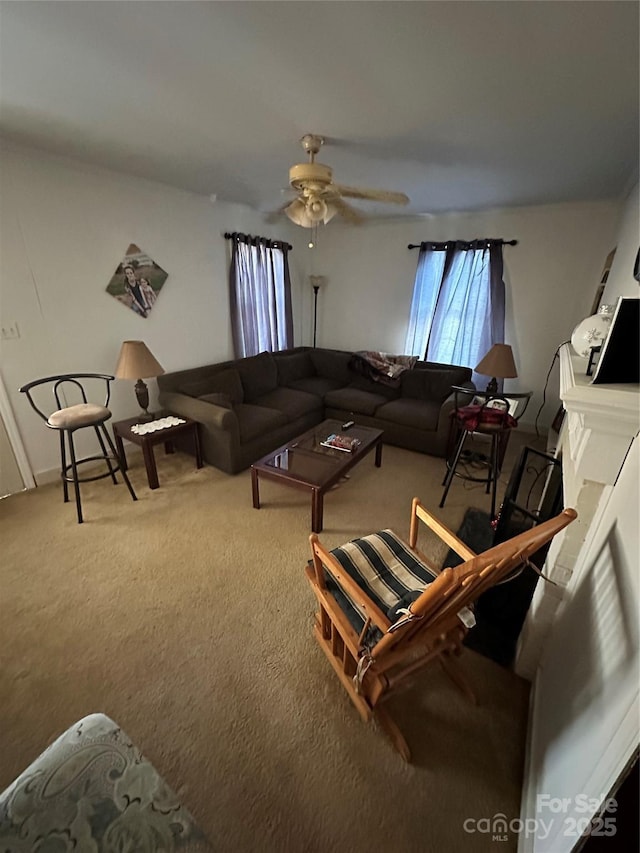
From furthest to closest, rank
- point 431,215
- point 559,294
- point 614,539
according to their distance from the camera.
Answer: point 431,215, point 559,294, point 614,539

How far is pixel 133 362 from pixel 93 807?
2611 mm

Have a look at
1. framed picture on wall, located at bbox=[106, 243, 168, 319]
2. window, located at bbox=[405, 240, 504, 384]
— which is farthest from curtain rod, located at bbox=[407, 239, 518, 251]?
framed picture on wall, located at bbox=[106, 243, 168, 319]

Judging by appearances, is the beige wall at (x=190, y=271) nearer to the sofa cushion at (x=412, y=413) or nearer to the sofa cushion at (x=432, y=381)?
the sofa cushion at (x=432, y=381)

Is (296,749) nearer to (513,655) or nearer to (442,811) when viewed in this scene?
(442,811)

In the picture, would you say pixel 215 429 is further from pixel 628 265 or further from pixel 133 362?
pixel 628 265

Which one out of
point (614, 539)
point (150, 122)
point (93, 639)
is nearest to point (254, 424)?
point (93, 639)

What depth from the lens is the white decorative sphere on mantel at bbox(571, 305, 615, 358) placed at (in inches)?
55.9

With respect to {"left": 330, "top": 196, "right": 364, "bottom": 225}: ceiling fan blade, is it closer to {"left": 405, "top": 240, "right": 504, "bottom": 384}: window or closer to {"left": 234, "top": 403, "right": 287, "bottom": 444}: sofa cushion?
{"left": 234, "top": 403, "right": 287, "bottom": 444}: sofa cushion

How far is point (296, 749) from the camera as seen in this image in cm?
125

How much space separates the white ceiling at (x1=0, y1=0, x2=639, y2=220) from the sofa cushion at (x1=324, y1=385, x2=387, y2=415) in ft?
6.65

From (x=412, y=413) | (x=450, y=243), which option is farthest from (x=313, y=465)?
(x=450, y=243)

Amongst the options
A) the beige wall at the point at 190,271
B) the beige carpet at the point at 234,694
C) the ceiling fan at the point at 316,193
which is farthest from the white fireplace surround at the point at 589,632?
the beige wall at the point at 190,271

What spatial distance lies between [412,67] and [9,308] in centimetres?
279

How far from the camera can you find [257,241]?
4.05 m
